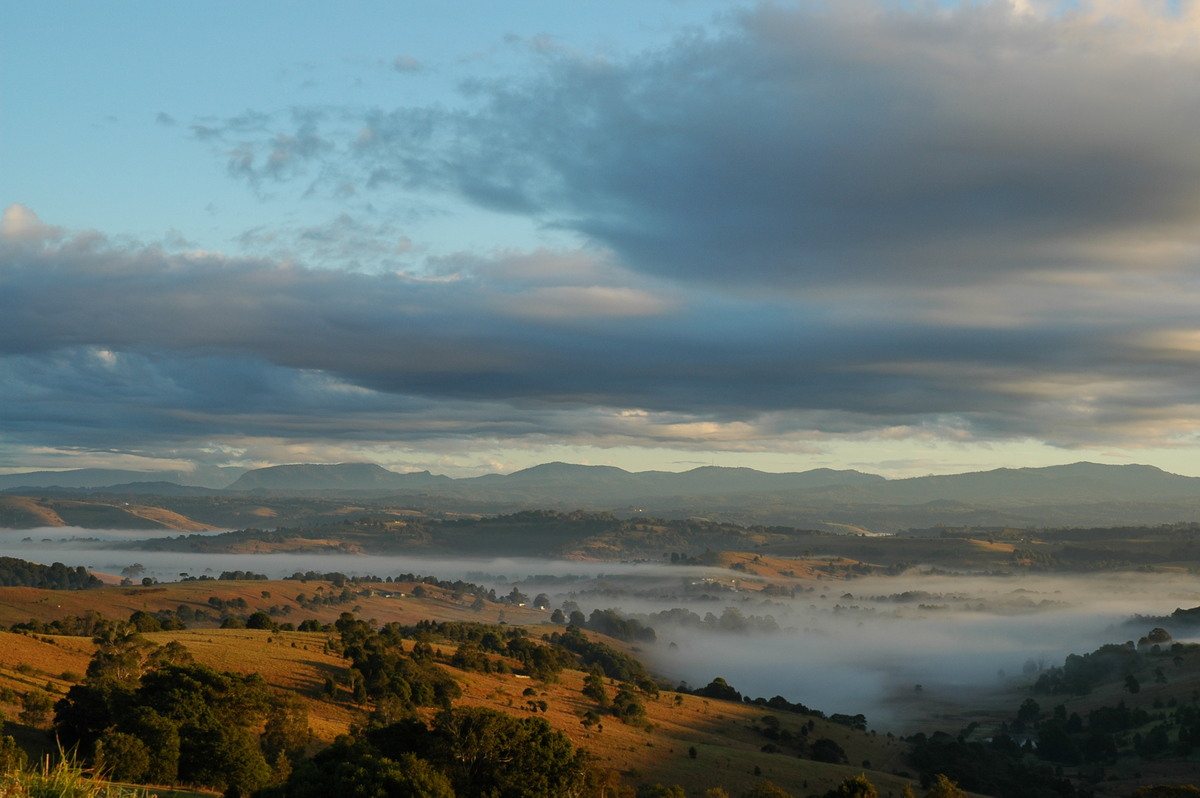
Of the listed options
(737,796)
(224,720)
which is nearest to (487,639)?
(737,796)

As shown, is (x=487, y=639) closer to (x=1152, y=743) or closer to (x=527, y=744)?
(x=1152, y=743)

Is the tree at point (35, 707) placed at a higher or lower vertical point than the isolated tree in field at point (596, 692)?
higher

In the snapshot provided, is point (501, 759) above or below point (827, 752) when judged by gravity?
above

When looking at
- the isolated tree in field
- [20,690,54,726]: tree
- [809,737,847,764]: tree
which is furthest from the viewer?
the isolated tree in field

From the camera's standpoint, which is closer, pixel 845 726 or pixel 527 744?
pixel 527 744

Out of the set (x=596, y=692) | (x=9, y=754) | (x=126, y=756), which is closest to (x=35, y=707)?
(x=126, y=756)

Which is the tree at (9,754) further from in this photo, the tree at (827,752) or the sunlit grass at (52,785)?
the tree at (827,752)

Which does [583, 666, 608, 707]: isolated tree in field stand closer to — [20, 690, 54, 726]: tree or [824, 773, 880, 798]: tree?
[824, 773, 880, 798]: tree

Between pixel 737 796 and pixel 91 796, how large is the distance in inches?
3473

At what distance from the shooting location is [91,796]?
16.0 metres

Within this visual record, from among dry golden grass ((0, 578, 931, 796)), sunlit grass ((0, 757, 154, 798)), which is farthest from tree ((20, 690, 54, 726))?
sunlit grass ((0, 757, 154, 798))

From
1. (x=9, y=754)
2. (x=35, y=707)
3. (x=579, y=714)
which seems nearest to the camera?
(x=9, y=754)

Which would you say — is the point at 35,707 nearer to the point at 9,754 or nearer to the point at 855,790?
the point at 9,754

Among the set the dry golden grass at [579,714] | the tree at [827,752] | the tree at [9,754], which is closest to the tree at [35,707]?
the dry golden grass at [579,714]
